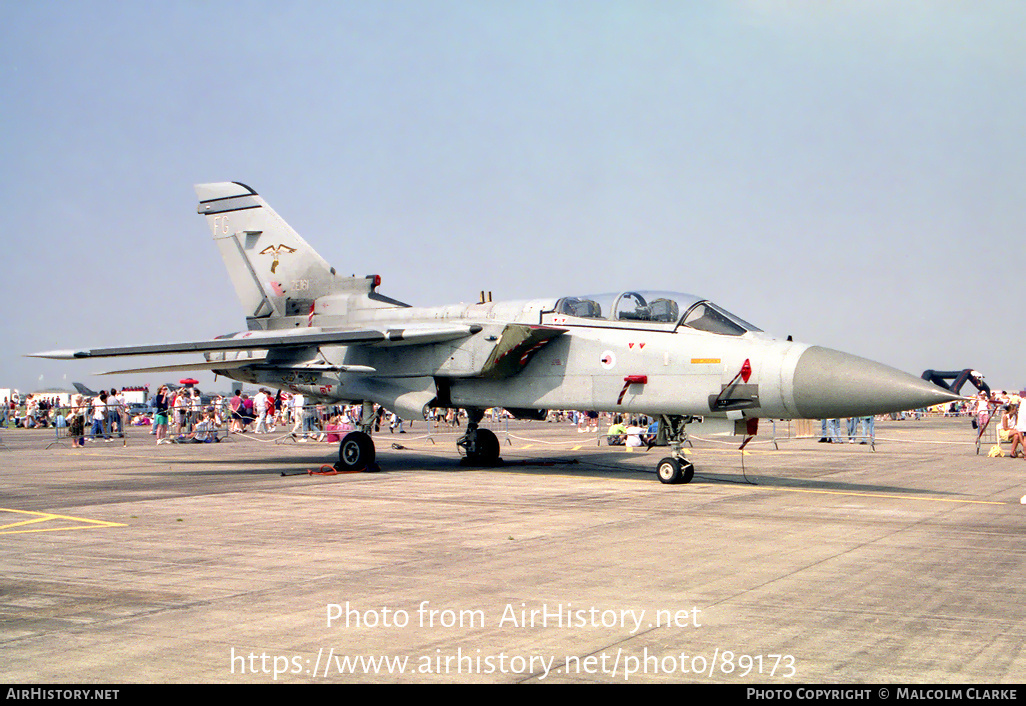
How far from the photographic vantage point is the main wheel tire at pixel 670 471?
13773 millimetres

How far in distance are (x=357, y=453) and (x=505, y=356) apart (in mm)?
3528

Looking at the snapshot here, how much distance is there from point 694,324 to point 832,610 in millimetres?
8428

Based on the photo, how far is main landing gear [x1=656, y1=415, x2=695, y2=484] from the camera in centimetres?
1380

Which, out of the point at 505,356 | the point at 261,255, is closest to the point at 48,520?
the point at 505,356

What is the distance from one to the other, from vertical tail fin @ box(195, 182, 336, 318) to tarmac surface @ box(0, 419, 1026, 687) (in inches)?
241

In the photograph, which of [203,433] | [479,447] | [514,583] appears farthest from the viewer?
[203,433]

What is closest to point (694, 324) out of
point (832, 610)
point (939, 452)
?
point (832, 610)

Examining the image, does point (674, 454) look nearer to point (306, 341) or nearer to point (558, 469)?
point (558, 469)

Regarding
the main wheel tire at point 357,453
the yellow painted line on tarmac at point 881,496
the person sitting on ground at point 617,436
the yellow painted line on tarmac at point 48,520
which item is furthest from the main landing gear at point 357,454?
the person sitting on ground at point 617,436

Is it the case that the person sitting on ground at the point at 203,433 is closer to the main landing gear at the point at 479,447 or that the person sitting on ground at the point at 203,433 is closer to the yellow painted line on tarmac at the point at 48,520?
the main landing gear at the point at 479,447

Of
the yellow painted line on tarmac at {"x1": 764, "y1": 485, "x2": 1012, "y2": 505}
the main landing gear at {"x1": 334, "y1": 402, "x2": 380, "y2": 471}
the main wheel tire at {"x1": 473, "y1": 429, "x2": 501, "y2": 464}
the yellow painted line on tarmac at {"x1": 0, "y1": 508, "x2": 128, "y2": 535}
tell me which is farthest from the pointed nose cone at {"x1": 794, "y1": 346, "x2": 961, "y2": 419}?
the yellow painted line on tarmac at {"x1": 0, "y1": 508, "x2": 128, "y2": 535}

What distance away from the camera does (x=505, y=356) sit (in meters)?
15.4

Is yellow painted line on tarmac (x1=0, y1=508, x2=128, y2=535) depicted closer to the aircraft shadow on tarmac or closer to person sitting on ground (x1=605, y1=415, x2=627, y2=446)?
the aircraft shadow on tarmac
